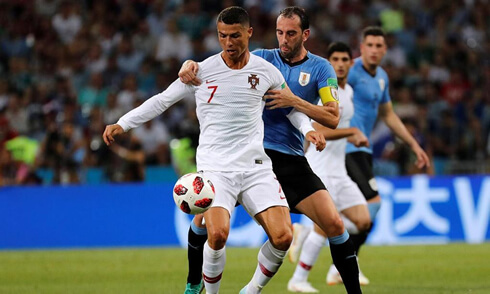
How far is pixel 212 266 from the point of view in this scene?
7242 mm

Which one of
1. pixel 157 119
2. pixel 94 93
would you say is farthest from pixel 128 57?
pixel 157 119

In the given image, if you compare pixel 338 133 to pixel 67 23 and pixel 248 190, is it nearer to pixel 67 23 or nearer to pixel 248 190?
pixel 248 190

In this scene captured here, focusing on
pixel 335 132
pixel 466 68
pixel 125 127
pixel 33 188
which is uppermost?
pixel 125 127

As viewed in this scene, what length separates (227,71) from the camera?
288 inches

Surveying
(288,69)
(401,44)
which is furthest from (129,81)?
(288,69)

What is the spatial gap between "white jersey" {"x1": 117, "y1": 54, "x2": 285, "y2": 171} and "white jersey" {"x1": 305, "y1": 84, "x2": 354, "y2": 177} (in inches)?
114

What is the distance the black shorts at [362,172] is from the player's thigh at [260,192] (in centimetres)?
336

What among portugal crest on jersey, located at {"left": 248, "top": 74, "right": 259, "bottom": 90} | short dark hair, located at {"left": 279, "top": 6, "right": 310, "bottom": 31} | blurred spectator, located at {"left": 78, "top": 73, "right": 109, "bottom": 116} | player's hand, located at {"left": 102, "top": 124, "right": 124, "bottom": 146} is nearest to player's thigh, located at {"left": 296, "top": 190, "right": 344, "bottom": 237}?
portugal crest on jersey, located at {"left": 248, "top": 74, "right": 259, "bottom": 90}

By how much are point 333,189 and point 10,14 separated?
13785 mm

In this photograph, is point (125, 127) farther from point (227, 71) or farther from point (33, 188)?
point (33, 188)

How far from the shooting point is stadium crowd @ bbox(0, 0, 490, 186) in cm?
1767

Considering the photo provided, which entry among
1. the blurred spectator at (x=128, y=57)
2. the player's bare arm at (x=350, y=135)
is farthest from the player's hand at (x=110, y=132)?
the blurred spectator at (x=128, y=57)

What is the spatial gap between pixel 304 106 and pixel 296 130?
494 mm

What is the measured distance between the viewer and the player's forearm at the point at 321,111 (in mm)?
7526
